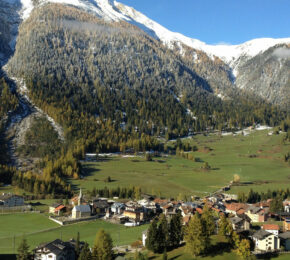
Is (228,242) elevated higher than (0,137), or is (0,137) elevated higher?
(0,137)

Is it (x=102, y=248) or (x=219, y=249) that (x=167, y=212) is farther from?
(x=102, y=248)

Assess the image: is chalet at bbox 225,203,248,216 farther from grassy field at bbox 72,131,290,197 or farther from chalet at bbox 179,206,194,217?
grassy field at bbox 72,131,290,197

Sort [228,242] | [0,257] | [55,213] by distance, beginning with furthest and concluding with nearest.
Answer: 1. [55,213]
2. [228,242]
3. [0,257]

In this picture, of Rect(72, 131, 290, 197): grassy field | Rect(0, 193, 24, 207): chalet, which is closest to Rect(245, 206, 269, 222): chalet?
Answer: Rect(72, 131, 290, 197): grassy field

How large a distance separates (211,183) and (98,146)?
2612 inches

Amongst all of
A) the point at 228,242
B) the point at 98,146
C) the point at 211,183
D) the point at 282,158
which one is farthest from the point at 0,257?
the point at 282,158

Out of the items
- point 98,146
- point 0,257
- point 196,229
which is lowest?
point 0,257

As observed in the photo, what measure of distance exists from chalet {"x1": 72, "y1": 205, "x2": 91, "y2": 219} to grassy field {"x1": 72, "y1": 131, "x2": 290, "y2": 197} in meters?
35.3

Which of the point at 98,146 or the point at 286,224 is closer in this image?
the point at 286,224

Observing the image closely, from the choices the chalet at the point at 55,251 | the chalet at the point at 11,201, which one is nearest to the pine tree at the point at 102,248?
the chalet at the point at 55,251

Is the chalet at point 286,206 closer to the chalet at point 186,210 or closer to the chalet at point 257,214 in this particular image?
the chalet at point 257,214

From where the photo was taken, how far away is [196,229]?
63.0 meters

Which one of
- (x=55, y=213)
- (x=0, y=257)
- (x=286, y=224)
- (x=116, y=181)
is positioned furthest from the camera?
(x=116, y=181)

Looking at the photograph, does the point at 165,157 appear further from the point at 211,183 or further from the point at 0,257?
the point at 0,257
